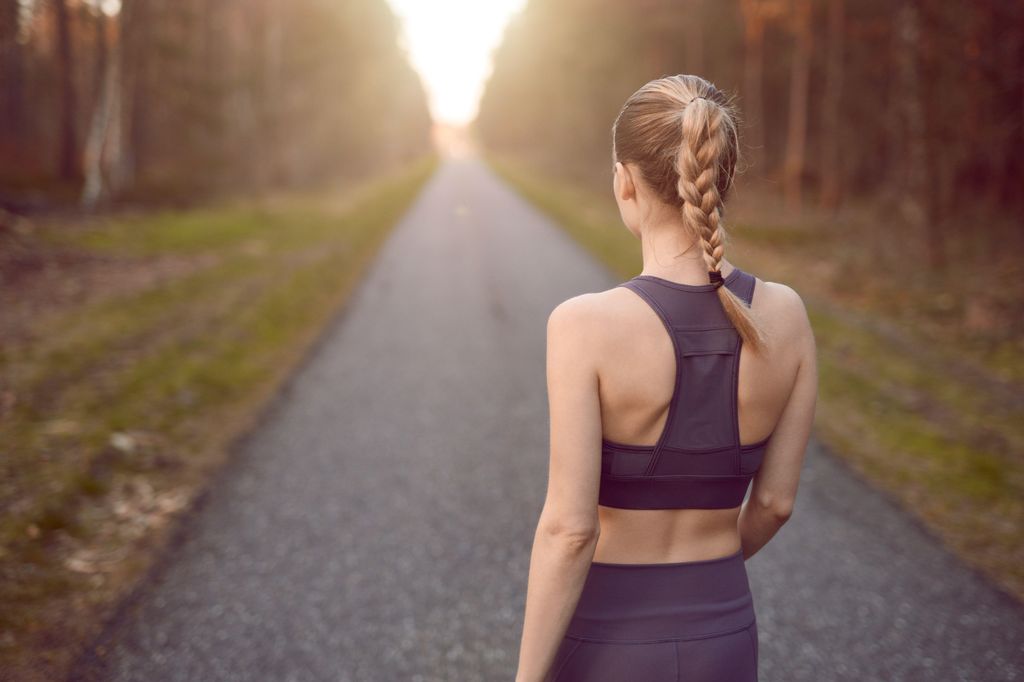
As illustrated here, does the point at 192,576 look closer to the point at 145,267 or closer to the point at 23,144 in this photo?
the point at 145,267

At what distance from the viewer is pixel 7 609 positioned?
3775 millimetres

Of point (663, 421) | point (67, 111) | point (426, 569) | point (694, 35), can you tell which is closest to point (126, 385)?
point (426, 569)

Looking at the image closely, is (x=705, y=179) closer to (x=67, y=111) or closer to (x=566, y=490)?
(x=566, y=490)

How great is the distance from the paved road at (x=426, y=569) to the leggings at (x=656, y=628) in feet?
6.44

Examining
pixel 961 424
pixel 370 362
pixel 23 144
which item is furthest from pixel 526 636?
pixel 23 144

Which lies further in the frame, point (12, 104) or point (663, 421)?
point (12, 104)

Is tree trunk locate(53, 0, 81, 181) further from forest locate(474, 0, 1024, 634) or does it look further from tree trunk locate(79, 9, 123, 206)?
forest locate(474, 0, 1024, 634)

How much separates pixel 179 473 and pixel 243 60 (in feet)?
94.0

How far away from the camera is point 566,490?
1.58 metres

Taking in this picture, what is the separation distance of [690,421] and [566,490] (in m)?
0.29

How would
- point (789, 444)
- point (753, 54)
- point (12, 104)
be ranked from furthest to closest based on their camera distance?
point (12, 104), point (753, 54), point (789, 444)

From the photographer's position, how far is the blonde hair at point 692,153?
1.54m

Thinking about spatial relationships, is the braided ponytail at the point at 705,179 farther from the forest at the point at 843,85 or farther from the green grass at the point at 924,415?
the forest at the point at 843,85

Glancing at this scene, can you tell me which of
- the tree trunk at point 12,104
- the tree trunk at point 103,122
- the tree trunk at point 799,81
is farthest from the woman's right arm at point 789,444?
the tree trunk at point 12,104
